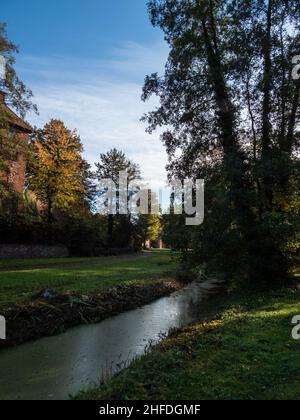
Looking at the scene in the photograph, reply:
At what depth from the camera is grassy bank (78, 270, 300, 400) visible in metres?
5.52

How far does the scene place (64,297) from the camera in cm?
1266

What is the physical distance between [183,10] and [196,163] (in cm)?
677

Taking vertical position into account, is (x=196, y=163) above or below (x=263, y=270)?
above

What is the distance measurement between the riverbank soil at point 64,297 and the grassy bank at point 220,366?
3720 millimetres

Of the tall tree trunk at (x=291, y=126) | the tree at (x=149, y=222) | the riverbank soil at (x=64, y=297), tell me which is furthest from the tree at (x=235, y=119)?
the tree at (x=149, y=222)

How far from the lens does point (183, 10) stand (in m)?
16.7

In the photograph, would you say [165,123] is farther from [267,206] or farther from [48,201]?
[48,201]

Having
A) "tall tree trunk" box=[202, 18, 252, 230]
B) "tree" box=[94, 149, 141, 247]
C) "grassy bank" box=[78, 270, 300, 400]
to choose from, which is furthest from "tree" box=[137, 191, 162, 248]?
"grassy bank" box=[78, 270, 300, 400]

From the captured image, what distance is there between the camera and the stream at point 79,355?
6.89 meters

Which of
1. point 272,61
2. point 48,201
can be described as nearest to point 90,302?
point 272,61

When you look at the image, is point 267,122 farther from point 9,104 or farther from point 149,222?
point 149,222

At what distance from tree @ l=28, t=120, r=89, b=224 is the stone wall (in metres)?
2.60

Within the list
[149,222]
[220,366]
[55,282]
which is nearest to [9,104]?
[55,282]

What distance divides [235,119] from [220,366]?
1171cm
